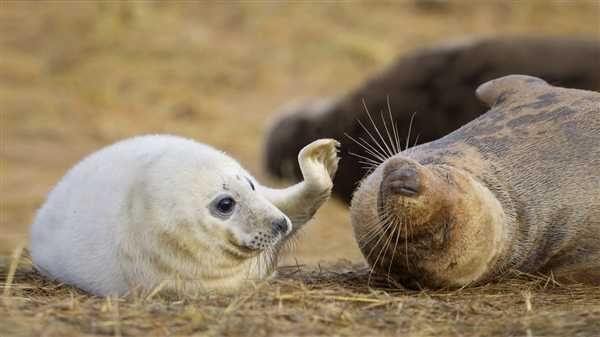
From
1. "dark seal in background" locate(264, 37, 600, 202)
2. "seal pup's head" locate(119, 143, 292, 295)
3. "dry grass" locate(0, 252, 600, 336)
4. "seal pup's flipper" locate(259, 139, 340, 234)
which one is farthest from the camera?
"dark seal in background" locate(264, 37, 600, 202)

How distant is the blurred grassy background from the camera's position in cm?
1116

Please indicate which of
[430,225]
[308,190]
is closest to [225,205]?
[308,190]

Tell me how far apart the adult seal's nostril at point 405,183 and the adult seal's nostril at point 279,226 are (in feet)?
1.46

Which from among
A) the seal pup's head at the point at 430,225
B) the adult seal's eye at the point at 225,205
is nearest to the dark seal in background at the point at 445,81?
the seal pup's head at the point at 430,225

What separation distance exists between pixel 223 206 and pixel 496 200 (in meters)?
1.24

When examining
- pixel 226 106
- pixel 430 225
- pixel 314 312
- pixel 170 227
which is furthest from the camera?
pixel 226 106

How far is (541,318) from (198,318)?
1.28m

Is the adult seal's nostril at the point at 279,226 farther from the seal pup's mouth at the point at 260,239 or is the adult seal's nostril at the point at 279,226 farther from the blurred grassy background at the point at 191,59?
the blurred grassy background at the point at 191,59

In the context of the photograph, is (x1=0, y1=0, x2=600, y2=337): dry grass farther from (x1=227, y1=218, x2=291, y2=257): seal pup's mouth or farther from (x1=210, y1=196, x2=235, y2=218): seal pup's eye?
(x1=210, y1=196, x2=235, y2=218): seal pup's eye

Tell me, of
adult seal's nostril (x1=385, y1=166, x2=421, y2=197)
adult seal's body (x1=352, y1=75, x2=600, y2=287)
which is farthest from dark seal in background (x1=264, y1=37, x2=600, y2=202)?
adult seal's nostril (x1=385, y1=166, x2=421, y2=197)

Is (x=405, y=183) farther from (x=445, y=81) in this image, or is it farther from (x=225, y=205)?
(x=445, y=81)

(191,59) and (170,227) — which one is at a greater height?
(191,59)

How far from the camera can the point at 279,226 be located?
14.3 feet

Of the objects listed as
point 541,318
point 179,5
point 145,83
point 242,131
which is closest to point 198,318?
point 541,318
